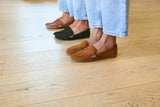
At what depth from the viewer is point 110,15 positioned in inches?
33.6

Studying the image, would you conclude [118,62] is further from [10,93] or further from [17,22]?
[17,22]

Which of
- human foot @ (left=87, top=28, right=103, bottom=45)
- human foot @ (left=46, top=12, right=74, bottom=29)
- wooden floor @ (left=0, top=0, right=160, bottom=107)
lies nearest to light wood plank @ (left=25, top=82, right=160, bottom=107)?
wooden floor @ (left=0, top=0, right=160, bottom=107)

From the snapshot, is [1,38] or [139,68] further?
[1,38]

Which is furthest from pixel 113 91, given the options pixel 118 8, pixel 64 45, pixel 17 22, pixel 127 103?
pixel 17 22

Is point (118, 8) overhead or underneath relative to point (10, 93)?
overhead

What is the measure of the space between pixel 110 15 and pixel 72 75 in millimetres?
355

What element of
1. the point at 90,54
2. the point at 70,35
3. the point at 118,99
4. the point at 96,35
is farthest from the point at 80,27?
the point at 118,99

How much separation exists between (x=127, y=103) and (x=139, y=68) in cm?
31

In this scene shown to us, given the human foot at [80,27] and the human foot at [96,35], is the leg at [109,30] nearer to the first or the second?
the human foot at [96,35]

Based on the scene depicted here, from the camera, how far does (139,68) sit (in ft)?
3.03

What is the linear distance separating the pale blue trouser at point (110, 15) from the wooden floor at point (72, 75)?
21 cm

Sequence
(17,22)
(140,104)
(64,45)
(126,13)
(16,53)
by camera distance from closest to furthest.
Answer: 1. (140,104)
2. (126,13)
3. (16,53)
4. (64,45)
5. (17,22)

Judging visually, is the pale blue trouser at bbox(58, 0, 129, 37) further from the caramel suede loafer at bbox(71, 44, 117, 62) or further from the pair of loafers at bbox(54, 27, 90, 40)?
the pair of loafers at bbox(54, 27, 90, 40)

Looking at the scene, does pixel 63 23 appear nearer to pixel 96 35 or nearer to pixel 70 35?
pixel 70 35
